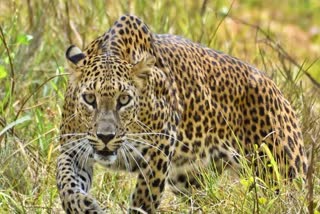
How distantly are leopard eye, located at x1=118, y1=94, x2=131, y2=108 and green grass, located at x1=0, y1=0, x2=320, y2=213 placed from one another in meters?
0.62

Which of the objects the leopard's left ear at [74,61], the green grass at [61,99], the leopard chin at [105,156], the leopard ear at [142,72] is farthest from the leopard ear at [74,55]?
the leopard chin at [105,156]

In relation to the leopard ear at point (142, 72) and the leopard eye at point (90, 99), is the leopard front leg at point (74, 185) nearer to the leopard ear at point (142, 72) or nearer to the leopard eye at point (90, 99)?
the leopard eye at point (90, 99)

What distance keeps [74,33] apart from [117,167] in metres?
3.19

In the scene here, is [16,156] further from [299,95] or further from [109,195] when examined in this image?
[299,95]

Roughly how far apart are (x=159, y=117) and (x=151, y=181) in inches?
15.4

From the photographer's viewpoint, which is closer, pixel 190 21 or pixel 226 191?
pixel 226 191

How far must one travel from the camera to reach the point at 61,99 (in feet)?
32.5

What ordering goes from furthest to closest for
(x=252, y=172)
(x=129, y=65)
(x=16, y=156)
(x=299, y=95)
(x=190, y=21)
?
1. (x=190, y=21)
2. (x=299, y=95)
3. (x=16, y=156)
4. (x=129, y=65)
5. (x=252, y=172)

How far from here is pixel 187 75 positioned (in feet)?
29.5

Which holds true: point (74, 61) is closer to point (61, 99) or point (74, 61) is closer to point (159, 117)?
point (159, 117)

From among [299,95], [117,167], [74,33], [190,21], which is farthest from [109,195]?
[190,21]

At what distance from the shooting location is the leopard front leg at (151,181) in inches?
327

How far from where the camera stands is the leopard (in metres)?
8.00

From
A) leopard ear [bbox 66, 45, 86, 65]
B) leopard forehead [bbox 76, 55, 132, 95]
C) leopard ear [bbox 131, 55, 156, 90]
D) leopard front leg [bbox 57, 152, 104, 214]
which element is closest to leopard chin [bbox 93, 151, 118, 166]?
leopard front leg [bbox 57, 152, 104, 214]
